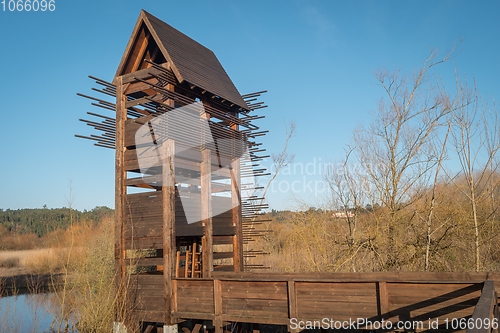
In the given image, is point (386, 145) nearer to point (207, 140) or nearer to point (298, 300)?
point (207, 140)

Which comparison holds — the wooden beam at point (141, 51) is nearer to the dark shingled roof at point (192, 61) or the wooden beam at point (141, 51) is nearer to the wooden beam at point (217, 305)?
the dark shingled roof at point (192, 61)

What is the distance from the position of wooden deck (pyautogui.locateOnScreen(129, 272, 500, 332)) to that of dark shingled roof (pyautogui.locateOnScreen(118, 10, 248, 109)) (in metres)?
5.04

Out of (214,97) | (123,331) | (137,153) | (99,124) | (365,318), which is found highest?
(214,97)

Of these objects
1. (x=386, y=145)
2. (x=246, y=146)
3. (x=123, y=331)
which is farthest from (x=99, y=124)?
(x=386, y=145)

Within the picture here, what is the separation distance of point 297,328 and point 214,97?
6.58 meters

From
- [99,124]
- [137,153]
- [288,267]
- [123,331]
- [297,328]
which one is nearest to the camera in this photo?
[297,328]

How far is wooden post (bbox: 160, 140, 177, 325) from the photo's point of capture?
26.1 ft

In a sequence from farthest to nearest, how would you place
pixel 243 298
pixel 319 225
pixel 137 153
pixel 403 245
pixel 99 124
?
pixel 319 225, pixel 403 245, pixel 99 124, pixel 137 153, pixel 243 298

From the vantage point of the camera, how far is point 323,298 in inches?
252

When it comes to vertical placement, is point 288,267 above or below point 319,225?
below

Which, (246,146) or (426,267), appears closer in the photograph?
(426,267)

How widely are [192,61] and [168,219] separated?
4.67 m

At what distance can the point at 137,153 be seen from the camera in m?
9.05

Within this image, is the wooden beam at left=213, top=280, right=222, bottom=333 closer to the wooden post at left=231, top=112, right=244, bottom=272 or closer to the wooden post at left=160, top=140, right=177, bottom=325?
the wooden post at left=160, top=140, right=177, bottom=325
